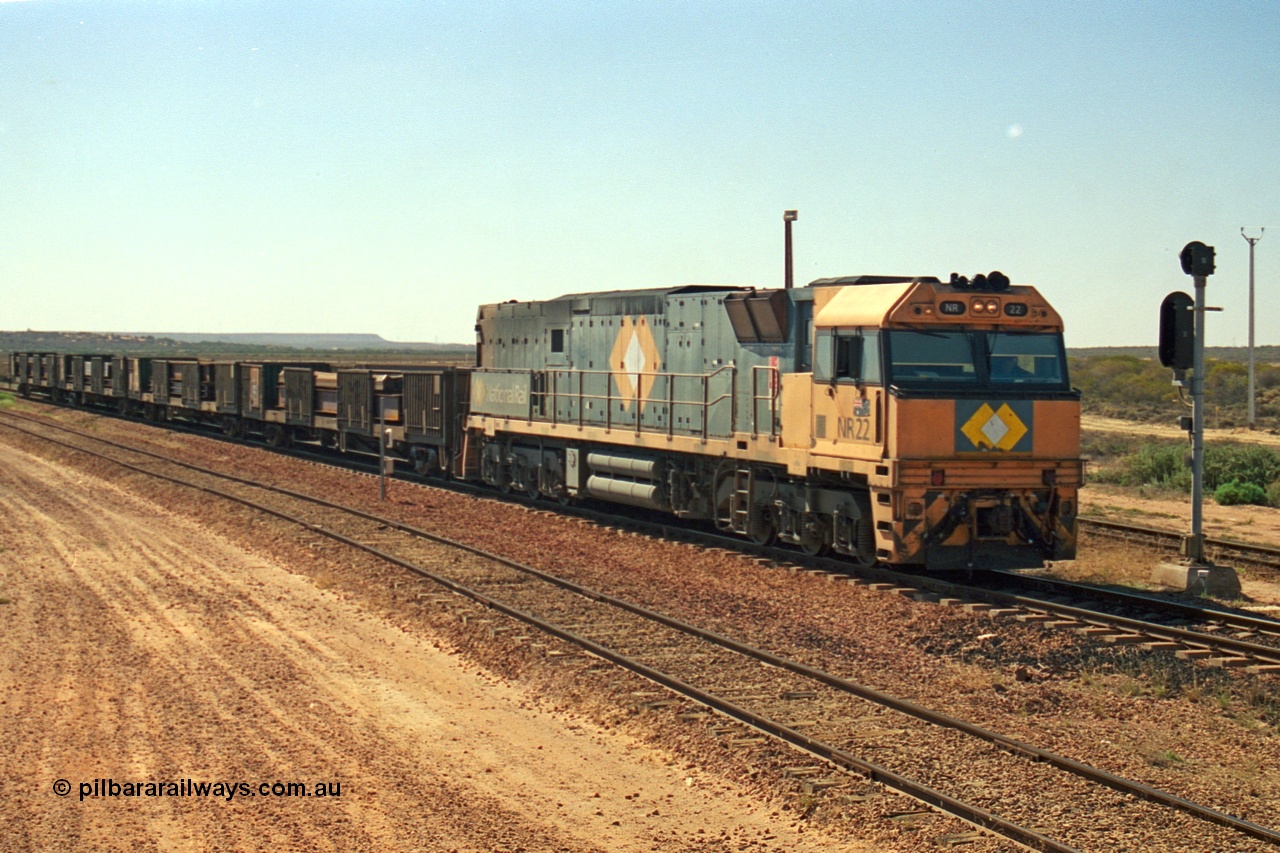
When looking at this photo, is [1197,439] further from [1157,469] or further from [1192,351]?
[1157,469]

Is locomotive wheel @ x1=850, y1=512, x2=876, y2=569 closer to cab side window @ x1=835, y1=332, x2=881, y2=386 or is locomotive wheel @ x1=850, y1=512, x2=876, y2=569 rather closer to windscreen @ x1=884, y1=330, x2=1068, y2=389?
cab side window @ x1=835, y1=332, x2=881, y2=386

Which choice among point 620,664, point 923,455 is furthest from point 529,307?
point 620,664

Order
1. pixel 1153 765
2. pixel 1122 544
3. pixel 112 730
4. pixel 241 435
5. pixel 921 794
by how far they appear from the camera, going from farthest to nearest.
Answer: pixel 241 435
pixel 1122 544
pixel 112 730
pixel 1153 765
pixel 921 794

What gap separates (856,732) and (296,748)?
4.00 meters

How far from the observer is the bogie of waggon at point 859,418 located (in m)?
14.2

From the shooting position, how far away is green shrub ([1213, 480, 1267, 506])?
2600 cm

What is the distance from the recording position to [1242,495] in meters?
26.0

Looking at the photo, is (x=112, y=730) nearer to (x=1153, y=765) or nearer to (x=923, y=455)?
(x=1153, y=765)

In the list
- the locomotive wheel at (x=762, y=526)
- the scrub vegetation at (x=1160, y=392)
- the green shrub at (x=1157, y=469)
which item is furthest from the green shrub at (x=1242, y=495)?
the scrub vegetation at (x=1160, y=392)

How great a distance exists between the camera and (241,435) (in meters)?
40.8

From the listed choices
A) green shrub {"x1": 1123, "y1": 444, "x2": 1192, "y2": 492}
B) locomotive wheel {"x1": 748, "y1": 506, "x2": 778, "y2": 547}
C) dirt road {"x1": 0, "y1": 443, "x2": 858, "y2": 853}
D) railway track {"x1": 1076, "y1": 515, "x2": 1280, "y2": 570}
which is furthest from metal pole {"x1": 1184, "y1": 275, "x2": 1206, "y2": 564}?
green shrub {"x1": 1123, "y1": 444, "x2": 1192, "y2": 492}

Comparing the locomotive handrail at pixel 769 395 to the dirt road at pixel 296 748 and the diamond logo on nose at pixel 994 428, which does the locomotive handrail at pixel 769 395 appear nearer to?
the diamond logo on nose at pixel 994 428

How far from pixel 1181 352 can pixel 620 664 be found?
26.8ft

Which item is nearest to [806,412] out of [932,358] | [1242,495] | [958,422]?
[932,358]
